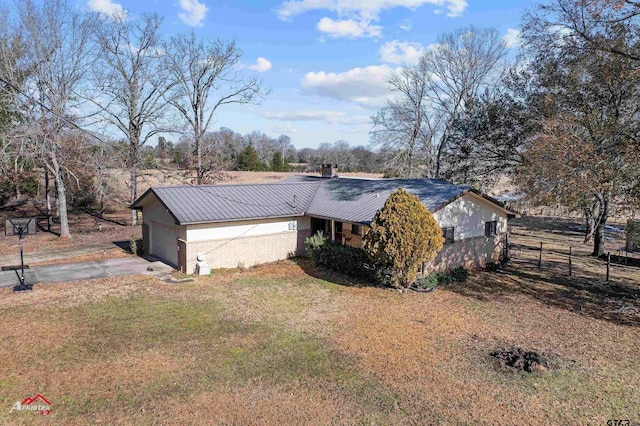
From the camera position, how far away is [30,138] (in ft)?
70.1

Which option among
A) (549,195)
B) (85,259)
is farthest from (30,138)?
(549,195)

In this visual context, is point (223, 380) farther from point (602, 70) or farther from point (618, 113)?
point (618, 113)

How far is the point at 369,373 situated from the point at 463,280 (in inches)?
350

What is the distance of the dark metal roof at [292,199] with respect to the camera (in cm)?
1631

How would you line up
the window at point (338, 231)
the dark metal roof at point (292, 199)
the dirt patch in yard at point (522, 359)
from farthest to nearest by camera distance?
the window at point (338, 231) → the dark metal roof at point (292, 199) → the dirt patch in yard at point (522, 359)

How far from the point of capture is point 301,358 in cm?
902

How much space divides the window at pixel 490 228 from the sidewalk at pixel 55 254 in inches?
729

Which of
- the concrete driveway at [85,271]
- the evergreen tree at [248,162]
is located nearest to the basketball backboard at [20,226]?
the concrete driveway at [85,271]

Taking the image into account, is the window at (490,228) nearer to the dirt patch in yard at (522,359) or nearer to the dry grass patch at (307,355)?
the dry grass patch at (307,355)

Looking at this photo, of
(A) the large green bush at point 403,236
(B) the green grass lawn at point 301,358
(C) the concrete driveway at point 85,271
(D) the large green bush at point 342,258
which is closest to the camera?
(B) the green grass lawn at point 301,358

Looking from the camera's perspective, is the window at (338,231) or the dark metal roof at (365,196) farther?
the window at (338,231)

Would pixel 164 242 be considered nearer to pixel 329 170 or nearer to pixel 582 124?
pixel 329 170

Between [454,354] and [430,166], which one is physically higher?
[430,166]

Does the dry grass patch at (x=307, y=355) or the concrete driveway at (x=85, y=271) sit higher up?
the concrete driveway at (x=85, y=271)
